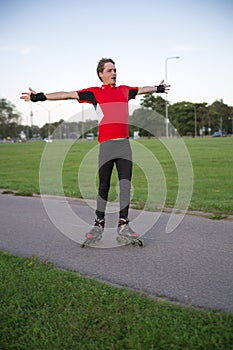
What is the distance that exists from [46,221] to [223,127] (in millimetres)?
128755

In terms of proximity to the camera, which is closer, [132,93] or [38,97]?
[38,97]

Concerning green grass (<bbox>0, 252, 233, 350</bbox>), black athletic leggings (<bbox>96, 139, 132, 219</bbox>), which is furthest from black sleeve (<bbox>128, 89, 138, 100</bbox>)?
green grass (<bbox>0, 252, 233, 350</bbox>)

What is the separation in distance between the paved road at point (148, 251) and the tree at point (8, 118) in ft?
298

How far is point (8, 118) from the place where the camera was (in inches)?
3878

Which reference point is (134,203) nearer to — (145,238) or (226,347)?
(145,238)

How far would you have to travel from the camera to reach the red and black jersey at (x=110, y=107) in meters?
5.23

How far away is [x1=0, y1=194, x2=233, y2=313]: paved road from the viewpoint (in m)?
3.95

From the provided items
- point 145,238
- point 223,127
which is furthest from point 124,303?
point 223,127

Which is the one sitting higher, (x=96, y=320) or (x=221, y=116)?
(x=221, y=116)

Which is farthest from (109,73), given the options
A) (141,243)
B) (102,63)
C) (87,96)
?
(141,243)

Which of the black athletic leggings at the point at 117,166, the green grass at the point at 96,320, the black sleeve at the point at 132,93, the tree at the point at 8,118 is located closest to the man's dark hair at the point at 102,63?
the black sleeve at the point at 132,93

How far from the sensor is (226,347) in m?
2.76

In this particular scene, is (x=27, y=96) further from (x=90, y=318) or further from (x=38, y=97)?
(x=90, y=318)

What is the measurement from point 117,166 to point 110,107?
75 centimetres
